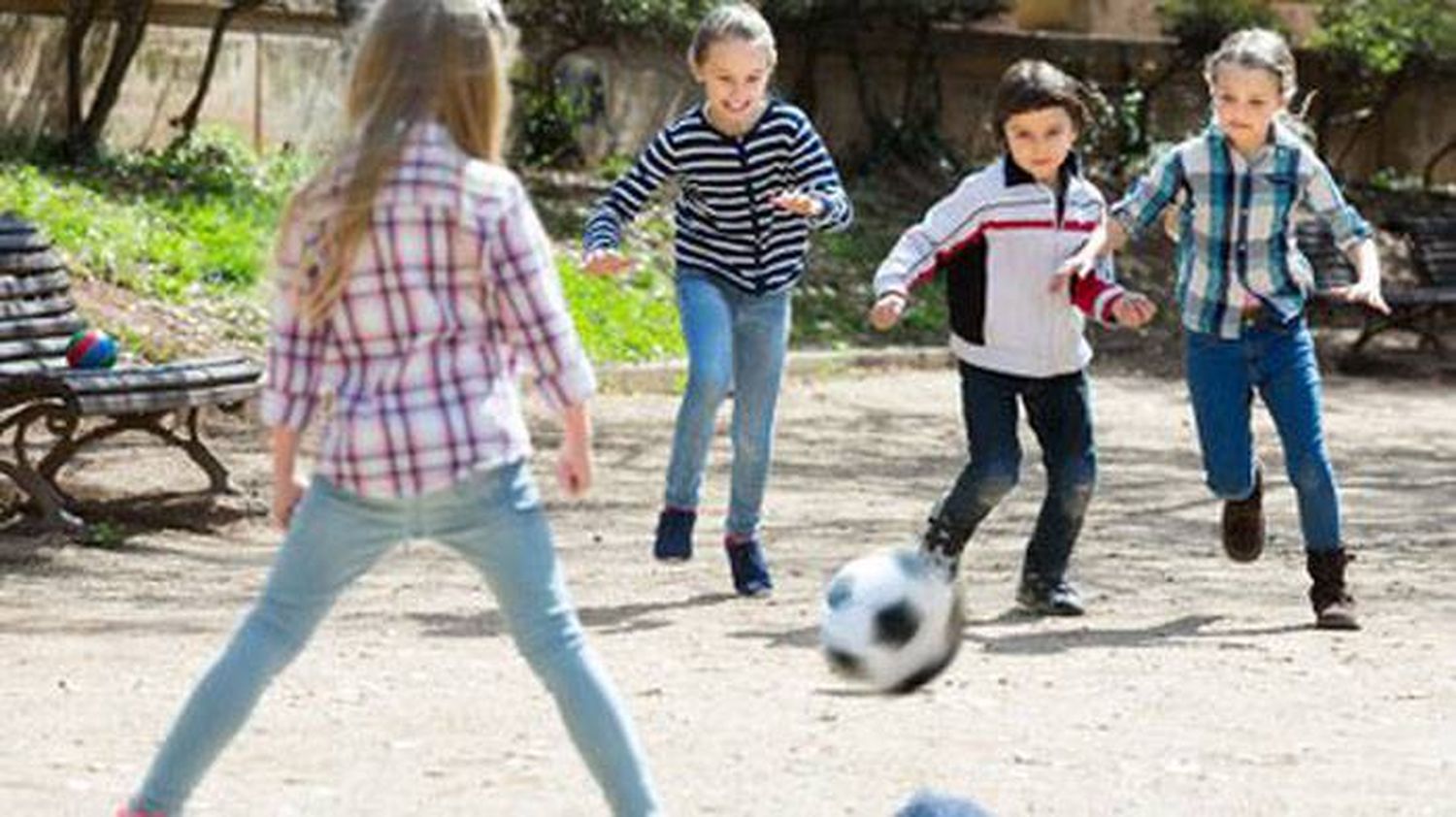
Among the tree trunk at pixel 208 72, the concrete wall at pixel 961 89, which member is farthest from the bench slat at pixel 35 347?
the concrete wall at pixel 961 89

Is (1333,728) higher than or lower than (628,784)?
lower

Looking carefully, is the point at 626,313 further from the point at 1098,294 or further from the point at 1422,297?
the point at 1098,294

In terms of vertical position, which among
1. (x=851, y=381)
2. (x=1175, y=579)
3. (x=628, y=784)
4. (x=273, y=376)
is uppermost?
(x=273, y=376)

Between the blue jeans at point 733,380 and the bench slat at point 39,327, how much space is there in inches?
112

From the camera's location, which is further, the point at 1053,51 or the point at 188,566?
the point at 1053,51

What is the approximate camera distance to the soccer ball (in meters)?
6.17

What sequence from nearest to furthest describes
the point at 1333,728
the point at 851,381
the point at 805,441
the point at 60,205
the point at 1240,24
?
the point at 1333,728 → the point at 805,441 → the point at 60,205 → the point at 851,381 → the point at 1240,24

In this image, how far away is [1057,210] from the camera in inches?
336

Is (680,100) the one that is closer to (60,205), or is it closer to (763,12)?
(763,12)

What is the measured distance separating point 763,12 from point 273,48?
3773 millimetres

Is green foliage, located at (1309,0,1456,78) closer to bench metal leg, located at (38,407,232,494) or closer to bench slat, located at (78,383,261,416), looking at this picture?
bench metal leg, located at (38,407,232,494)

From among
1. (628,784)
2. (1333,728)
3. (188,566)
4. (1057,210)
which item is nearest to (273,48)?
(188,566)

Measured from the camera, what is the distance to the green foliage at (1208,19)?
23797 millimetres

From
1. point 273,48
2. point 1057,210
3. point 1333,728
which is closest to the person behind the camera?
point 1333,728
